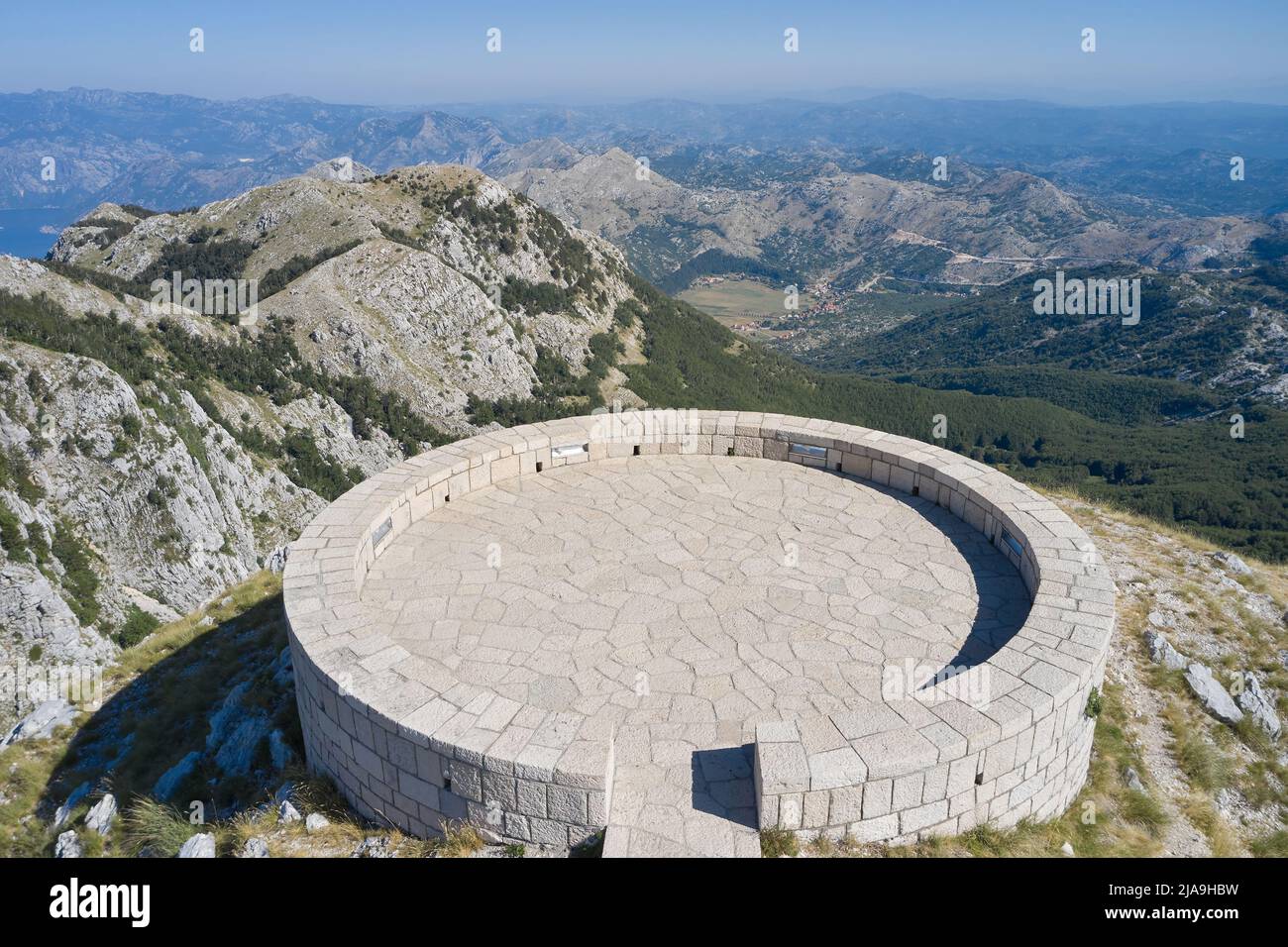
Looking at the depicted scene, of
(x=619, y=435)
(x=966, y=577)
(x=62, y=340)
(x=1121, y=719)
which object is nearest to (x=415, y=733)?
(x=966, y=577)

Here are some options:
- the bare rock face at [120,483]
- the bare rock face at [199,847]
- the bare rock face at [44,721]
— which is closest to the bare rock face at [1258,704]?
the bare rock face at [199,847]

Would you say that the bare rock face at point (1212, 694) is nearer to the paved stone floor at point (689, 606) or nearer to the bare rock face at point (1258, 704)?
the bare rock face at point (1258, 704)

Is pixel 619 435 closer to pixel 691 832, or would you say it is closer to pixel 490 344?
pixel 691 832

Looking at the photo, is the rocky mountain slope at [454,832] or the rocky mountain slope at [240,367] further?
the rocky mountain slope at [240,367]

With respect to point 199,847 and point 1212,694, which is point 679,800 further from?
point 1212,694

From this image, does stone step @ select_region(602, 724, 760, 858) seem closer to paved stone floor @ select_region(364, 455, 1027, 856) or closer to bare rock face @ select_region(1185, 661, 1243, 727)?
paved stone floor @ select_region(364, 455, 1027, 856)

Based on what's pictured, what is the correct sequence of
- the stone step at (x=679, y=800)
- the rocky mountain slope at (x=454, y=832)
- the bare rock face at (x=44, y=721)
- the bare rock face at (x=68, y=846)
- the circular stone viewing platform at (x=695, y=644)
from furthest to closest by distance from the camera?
the bare rock face at (x=44, y=721) → the bare rock face at (x=68, y=846) → the rocky mountain slope at (x=454, y=832) → the circular stone viewing platform at (x=695, y=644) → the stone step at (x=679, y=800)

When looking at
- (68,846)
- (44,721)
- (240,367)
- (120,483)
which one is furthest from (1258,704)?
(240,367)
